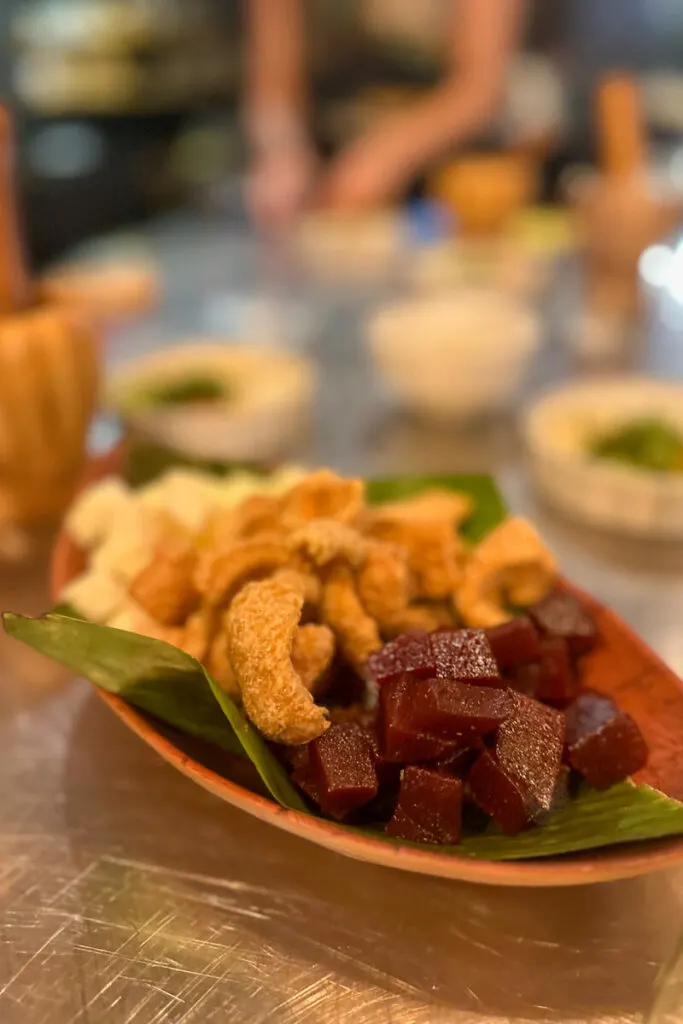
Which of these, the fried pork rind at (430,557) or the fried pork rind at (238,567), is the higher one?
the fried pork rind at (238,567)

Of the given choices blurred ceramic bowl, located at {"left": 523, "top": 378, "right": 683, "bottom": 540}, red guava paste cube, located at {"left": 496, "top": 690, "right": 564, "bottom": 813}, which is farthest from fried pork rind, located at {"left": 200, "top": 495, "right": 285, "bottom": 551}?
blurred ceramic bowl, located at {"left": 523, "top": 378, "right": 683, "bottom": 540}

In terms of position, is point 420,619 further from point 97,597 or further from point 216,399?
point 216,399

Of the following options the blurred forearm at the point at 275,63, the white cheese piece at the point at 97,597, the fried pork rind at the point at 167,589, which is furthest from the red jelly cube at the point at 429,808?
the blurred forearm at the point at 275,63

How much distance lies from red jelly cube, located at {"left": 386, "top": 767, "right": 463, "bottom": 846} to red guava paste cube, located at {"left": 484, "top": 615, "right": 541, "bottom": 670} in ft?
0.52

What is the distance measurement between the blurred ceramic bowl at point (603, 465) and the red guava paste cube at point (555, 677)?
20.2 inches

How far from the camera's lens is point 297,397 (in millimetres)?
1655

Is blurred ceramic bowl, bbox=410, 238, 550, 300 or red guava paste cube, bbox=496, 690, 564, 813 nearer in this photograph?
red guava paste cube, bbox=496, 690, 564, 813

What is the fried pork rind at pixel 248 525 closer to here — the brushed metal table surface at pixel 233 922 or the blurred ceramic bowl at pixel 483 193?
the brushed metal table surface at pixel 233 922

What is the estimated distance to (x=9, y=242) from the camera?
1.32 m

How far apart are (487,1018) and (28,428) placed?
3.35ft

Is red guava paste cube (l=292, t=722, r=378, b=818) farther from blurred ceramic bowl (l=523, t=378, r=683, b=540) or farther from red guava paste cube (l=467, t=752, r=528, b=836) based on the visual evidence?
blurred ceramic bowl (l=523, t=378, r=683, b=540)

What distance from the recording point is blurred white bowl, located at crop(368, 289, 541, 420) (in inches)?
68.1

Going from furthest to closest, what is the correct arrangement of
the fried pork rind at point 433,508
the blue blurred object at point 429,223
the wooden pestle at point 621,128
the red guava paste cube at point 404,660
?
the blue blurred object at point 429,223
the wooden pestle at point 621,128
the fried pork rind at point 433,508
the red guava paste cube at point 404,660

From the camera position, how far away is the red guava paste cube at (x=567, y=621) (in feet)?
3.14
